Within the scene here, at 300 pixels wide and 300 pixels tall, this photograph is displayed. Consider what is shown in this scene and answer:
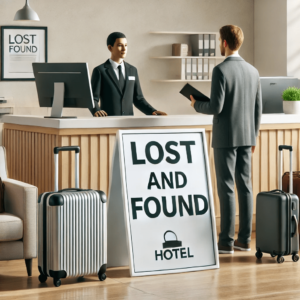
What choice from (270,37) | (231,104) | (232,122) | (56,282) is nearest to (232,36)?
(231,104)

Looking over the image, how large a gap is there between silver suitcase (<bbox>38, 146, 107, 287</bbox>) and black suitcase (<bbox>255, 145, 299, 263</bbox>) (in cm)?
119

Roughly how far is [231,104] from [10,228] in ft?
5.64

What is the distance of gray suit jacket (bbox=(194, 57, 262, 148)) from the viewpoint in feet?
13.0

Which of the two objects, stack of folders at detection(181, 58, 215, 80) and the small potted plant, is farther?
stack of folders at detection(181, 58, 215, 80)

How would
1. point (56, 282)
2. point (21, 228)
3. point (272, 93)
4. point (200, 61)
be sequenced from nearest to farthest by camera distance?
1. point (56, 282)
2. point (21, 228)
3. point (272, 93)
4. point (200, 61)

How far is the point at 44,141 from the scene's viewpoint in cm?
421

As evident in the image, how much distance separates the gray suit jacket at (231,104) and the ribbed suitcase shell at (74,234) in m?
1.10

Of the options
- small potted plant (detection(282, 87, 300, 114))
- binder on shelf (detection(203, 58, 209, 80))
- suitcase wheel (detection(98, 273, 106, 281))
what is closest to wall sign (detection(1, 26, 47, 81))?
binder on shelf (detection(203, 58, 209, 80))

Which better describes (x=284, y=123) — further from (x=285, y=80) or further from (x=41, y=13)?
(x=41, y=13)

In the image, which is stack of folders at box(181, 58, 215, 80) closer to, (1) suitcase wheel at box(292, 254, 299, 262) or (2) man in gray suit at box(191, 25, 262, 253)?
(2) man in gray suit at box(191, 25, 262, 253)

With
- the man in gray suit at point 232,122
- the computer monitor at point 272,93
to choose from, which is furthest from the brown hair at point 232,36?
the computer monitor at point 272,93

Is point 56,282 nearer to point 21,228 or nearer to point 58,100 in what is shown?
point 21,228

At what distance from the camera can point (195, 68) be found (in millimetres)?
8203

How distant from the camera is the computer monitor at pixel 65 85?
4195mm
